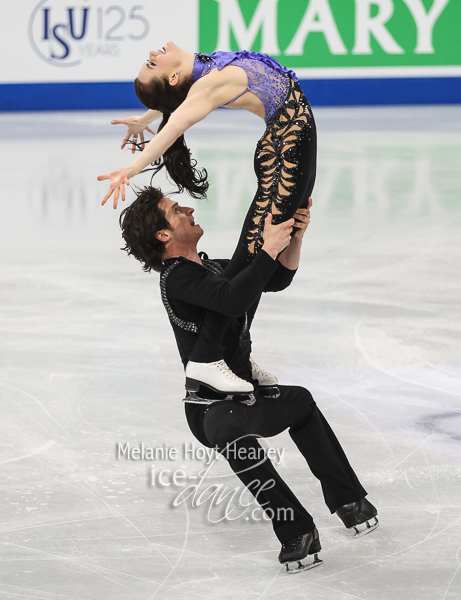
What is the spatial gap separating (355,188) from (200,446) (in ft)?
18.8

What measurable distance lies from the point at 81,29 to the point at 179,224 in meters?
13.5

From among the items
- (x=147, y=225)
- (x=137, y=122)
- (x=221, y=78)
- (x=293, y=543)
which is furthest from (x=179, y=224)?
(x=293, y=543)

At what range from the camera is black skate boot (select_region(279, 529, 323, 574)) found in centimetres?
271

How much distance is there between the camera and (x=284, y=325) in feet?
16.5

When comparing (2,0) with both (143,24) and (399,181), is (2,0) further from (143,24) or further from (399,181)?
(399,181)

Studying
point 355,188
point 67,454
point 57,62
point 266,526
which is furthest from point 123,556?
point 57,62

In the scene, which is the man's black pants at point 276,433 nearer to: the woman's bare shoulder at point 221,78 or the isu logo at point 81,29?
the woman's bare shoulder at point 221,78

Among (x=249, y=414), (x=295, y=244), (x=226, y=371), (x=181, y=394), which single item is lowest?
(x=181, y=394)

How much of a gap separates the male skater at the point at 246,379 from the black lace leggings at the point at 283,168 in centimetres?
24

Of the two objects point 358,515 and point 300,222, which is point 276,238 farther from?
point 358,515

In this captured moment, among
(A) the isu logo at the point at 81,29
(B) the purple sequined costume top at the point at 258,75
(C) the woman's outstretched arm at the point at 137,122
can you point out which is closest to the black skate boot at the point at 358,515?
(B) the purple sequined costume top at the point at 258,75

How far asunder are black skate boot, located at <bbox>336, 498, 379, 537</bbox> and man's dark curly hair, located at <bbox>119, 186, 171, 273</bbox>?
0.96 meters

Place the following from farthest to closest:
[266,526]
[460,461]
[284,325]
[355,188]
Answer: [355,188], [284,325], [460,461], [266,526]

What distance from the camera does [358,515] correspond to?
115 inches
